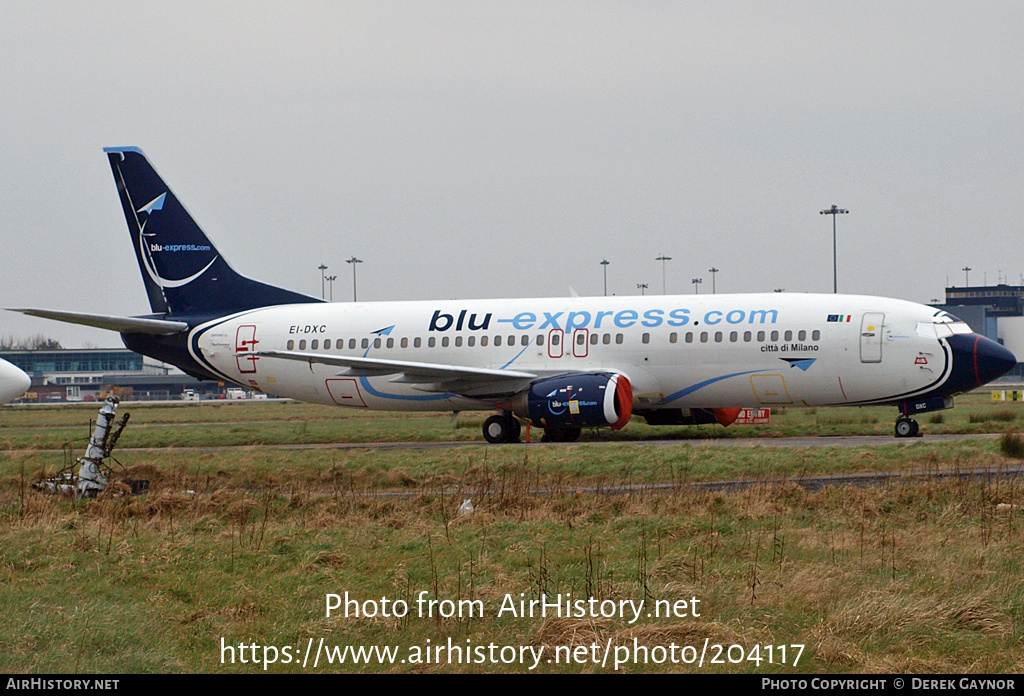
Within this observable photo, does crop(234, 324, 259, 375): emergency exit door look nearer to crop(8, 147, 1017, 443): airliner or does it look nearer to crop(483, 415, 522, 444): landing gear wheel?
crop(8, 147, 1017, 443): airliner

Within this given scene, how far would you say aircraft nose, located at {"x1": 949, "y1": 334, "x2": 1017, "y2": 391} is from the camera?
26.9 m

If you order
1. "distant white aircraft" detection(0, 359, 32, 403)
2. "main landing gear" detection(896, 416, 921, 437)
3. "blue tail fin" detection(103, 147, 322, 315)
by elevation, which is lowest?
"main landing gear" detection(896, 416, 921, 437)

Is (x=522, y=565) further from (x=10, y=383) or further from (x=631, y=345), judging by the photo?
(x=631, y=345)

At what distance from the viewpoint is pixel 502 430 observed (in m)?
30.1

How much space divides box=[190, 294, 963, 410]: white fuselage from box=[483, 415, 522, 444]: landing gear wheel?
58 centimetres

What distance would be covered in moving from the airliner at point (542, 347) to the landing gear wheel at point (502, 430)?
0.03 meters

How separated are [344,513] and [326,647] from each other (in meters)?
7.00

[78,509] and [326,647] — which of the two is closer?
[326,647]

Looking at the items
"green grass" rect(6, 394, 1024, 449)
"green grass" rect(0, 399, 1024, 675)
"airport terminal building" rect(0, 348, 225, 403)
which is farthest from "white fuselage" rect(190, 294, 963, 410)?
"airport terminal building" rect(0, 348, 225, 403)

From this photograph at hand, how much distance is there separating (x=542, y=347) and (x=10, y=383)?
1284 centimetres

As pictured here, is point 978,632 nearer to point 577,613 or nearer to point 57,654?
point 577,613

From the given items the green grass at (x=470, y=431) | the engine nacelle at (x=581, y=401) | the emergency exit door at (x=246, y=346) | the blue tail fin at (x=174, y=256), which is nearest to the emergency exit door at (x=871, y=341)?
the green grass at (x=470, y=431)

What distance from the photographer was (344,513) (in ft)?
51.8
